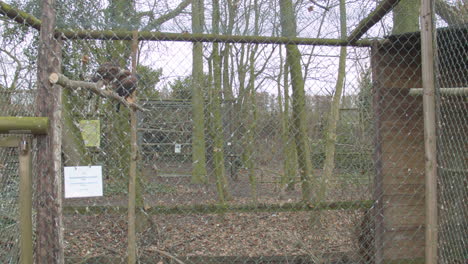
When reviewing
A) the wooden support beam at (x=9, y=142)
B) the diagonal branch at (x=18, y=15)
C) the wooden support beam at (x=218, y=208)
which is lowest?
the wooden support beam at (x=218, y=208)

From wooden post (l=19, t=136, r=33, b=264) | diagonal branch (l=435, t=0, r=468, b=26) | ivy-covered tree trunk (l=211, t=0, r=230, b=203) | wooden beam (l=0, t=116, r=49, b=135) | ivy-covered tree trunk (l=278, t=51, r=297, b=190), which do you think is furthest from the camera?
ivy-covered tree trunk (l=211, t=0, r=230, b=203)

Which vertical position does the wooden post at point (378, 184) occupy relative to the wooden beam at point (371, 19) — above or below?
below

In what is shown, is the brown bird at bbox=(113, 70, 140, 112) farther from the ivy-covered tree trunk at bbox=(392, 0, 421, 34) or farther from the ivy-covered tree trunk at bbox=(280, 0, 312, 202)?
the ivy-covered tree trunk at bbox=(392, 0, 421, 34)

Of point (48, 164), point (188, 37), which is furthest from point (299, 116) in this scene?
point (48, 164)

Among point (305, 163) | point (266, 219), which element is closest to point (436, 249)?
point (305, 163)

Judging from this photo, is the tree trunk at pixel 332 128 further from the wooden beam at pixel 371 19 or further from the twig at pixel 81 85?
the twig at pixel 81 85

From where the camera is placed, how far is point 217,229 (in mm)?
5195

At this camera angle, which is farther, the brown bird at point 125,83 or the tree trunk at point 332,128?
the tree trunk at point 332,128

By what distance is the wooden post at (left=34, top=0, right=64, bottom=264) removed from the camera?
6.94 ft

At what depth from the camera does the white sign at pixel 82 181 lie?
2145 mm

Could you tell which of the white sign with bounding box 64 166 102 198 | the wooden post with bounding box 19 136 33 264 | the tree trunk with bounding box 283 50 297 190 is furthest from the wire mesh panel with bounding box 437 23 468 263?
the wooden post with bounding box 19 136 33 264

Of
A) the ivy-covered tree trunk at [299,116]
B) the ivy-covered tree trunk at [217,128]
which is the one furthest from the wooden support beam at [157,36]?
the ivy-covered tree trunk at [217,128]

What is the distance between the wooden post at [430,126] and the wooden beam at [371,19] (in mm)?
254

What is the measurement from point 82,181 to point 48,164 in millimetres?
209
